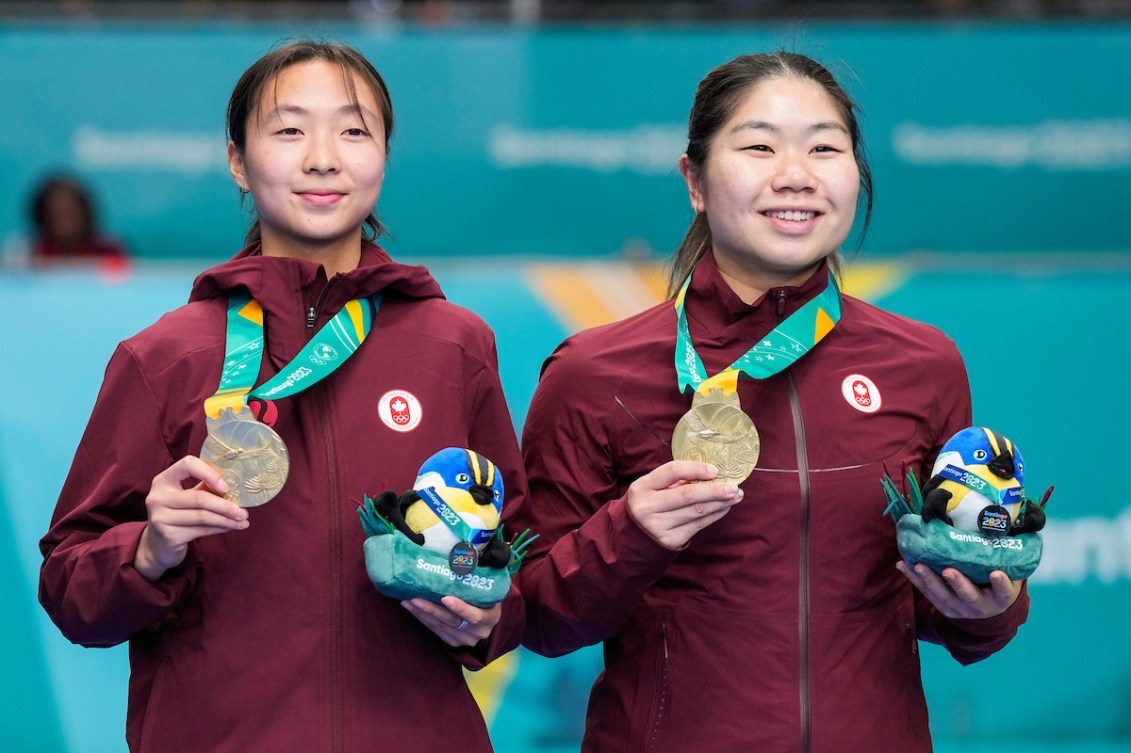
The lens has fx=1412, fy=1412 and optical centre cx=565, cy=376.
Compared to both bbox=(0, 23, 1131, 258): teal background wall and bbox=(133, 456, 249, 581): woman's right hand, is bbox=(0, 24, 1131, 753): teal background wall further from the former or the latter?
bbox=(133, 456, 249, 581): woman's right hand

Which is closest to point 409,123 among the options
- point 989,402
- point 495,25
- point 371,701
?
point 495,25

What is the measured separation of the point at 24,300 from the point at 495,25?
11.2ft

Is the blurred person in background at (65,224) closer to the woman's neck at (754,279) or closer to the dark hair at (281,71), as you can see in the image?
the dark hair at (281,71)

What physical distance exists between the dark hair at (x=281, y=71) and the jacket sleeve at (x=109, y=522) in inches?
17.7

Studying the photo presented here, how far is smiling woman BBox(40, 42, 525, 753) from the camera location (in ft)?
6.70

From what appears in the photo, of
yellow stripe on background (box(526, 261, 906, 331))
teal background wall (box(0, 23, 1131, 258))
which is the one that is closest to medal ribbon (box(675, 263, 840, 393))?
yellow stripe on background (box(526, 261, 906, 331))

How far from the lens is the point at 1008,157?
23.2ft

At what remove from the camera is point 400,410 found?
220 cm

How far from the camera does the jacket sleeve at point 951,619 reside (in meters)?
2.26

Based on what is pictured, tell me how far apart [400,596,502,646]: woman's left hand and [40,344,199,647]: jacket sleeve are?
0.36 metres

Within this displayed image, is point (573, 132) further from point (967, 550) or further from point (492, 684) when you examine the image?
point (967, 550)

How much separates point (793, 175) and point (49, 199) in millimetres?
4802

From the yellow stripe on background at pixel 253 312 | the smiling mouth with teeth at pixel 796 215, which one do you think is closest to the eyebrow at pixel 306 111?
the yellow stripe on background at pixel 253 312

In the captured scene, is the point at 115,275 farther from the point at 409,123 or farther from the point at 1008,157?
the point at 1008,157
